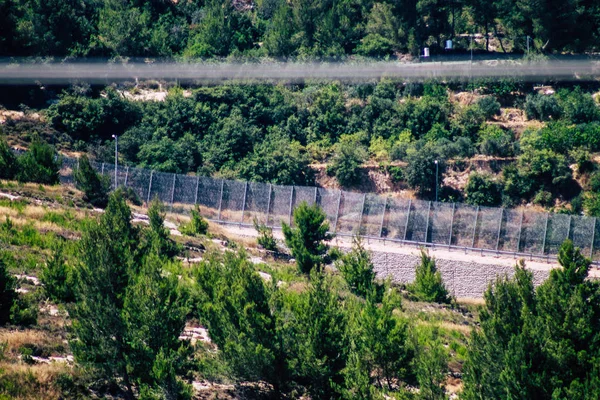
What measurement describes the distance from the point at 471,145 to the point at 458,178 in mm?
2822

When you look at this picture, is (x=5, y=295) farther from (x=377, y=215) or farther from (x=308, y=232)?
(x=377, y=215)

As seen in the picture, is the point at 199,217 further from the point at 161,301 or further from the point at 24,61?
the point at 24,61

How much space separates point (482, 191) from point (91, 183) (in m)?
23.9

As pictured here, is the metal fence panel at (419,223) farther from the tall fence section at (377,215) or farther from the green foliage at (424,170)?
the green foliage at (424,170)

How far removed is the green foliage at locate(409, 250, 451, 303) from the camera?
45.1m

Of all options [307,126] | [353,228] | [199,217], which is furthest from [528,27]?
[199,217]

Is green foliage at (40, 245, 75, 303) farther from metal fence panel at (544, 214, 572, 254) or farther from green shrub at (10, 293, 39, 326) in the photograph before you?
metal fence panel at (544, 214, 572, 254)

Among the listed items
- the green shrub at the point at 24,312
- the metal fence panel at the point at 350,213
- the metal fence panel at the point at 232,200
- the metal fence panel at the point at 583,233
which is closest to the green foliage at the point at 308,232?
the metal fence panel at the point at 350,213

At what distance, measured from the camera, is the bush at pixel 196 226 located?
48719 mm

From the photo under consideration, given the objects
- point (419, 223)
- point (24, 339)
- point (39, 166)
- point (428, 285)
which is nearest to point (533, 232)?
point (419, 223)

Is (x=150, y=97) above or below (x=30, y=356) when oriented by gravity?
above

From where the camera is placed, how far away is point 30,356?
28.2 m

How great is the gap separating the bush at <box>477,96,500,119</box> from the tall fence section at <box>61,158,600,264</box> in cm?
1619

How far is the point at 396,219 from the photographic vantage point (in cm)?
5212
